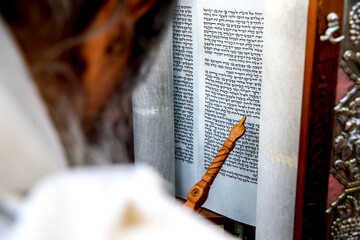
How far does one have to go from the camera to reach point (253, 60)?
152 cm

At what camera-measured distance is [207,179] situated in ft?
4.54

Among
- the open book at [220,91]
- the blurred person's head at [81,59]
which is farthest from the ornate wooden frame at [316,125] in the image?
the blurred person's head at [81,59]

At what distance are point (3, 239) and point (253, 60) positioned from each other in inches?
52.8

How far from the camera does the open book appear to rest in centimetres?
154

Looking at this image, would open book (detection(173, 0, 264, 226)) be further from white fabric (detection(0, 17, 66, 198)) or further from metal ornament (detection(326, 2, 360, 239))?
white fabric (detection(0, 17, 66, 198))

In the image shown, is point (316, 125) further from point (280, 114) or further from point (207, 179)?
point (207, 179)

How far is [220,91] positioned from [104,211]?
142 centimetres

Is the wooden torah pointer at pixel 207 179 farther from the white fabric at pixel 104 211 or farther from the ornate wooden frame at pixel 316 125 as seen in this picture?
the white fabric at pixel 104 211

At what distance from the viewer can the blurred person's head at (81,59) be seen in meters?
0.25

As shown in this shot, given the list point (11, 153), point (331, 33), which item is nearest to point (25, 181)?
point (11, 153)

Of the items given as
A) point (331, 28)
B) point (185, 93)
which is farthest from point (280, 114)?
point (185, 93)

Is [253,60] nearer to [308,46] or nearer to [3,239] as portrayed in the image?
[308,46]

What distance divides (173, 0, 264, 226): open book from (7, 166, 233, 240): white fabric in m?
1.28

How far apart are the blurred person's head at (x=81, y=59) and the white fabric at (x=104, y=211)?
25 mm
